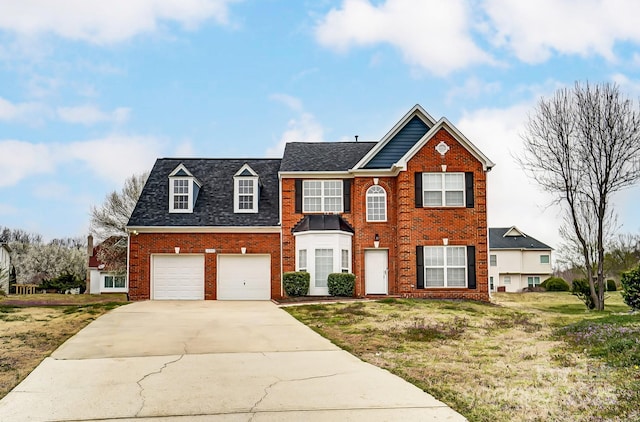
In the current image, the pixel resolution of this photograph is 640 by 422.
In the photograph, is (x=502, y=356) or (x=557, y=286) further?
(x=557, y=286)

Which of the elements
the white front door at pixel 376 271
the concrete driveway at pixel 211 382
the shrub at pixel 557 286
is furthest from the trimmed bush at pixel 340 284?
the shrub at pixel 557 286

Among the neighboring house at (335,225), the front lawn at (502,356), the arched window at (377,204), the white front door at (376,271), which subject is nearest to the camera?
the front lawn at (502,356)

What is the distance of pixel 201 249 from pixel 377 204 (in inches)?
323

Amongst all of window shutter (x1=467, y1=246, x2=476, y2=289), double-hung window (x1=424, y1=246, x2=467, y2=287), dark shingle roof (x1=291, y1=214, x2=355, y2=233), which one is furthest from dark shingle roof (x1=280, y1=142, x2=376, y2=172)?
window shutter (x1=467, y1=246, x2=476, y2=289)

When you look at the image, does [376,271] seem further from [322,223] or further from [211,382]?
[211,382]

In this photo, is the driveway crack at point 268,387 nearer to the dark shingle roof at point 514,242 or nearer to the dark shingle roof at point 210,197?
the dark shingle roof at point 210,197

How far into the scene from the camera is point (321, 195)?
29.5 m

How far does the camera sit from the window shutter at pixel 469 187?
27.7m

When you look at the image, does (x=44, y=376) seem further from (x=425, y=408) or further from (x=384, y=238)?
(x=384, y=238)

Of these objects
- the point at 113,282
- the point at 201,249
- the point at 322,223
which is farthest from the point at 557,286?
the point at 113,282

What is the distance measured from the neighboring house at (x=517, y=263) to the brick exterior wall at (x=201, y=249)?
122 feet

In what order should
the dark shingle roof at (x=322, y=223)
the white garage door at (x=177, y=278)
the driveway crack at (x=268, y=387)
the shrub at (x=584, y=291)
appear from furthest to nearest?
the white garage door at (x=177, y=278) → the dark shingle roof at (x=322, y=223) → the shrub at (x=584, y=291) → the driveway crack at (x=268, y=387)

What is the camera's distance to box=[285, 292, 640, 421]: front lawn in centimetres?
848

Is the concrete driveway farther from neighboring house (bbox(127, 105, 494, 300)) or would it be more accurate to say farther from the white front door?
the white front door
